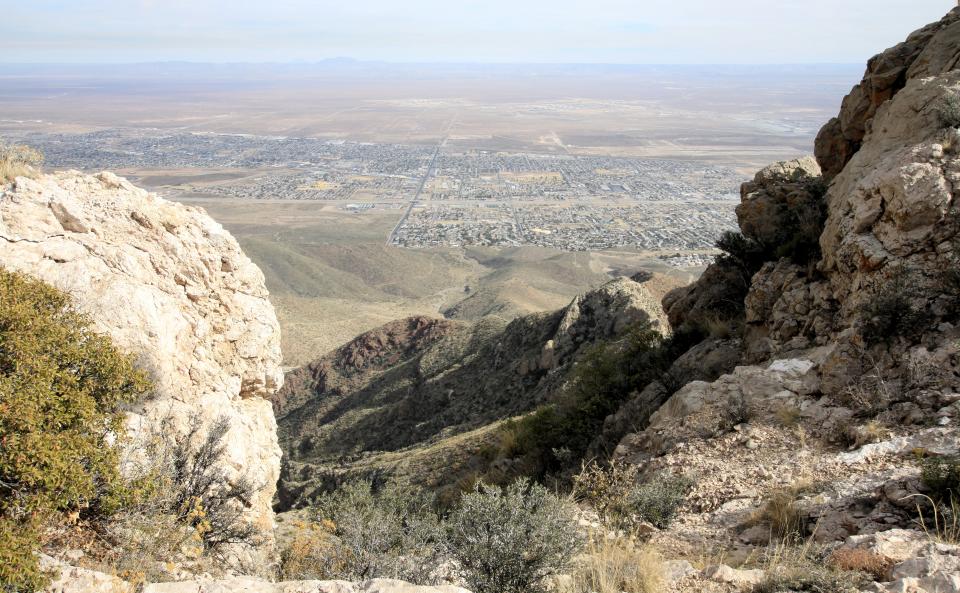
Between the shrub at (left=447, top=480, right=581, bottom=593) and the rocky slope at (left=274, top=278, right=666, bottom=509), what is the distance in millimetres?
11297

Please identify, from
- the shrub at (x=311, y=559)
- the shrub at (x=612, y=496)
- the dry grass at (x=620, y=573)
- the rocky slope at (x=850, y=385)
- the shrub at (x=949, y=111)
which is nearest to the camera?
the dry grass at (x=620, y=573)

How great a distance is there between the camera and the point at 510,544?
183 inches

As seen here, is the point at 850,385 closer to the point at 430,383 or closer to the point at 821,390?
the point at 821,390

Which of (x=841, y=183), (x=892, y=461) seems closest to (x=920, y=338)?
(x=892, y=461)

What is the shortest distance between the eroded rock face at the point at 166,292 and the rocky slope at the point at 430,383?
285 inches

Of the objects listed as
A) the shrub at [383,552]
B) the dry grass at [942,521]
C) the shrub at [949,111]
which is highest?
the shrub at [949,111]

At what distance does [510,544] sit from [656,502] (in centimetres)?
179

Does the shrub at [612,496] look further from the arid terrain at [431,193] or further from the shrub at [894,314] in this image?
the arid terrain at [431,193]

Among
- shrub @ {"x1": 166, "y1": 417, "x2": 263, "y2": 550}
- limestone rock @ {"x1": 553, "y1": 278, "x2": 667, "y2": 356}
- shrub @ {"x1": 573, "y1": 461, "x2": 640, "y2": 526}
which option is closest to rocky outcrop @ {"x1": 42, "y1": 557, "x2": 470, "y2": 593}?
shrub @ {"x1": 166, "y1": 417, "x2": 263, "y2": 550}

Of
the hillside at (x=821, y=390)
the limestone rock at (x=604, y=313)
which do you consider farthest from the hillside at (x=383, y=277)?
the hillside at (x=821, y=390)

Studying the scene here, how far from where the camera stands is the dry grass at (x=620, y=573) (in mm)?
4230

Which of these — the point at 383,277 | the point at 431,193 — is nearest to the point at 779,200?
the point at 383,277

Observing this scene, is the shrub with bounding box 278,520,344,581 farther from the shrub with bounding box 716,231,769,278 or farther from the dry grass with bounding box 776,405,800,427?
the shrub with bounding box 716,231,769,278

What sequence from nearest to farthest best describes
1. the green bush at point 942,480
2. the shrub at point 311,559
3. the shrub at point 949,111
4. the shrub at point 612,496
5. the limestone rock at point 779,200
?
the green bush at point 942,480, the shrub at point 612,496, the shrub at point 311,559, the shrub at point 949,111, the limestone rock at point 779,200
